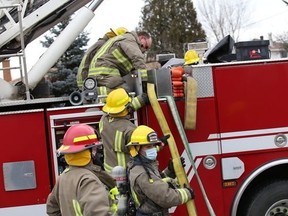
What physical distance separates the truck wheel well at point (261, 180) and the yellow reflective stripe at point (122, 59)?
5.93ft

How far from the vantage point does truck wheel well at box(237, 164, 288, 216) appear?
5.38m

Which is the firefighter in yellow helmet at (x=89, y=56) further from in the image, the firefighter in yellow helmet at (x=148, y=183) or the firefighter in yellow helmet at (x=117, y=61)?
the firefighter in yellow helmet at (x=148, y=183)

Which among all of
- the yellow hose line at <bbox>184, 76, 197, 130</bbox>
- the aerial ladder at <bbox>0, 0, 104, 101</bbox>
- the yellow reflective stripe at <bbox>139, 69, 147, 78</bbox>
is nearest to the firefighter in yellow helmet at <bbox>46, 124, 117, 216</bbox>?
the yellow hose line at <bbox>184, 76, 197, 130</bbox>

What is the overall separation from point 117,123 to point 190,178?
3.09 feet

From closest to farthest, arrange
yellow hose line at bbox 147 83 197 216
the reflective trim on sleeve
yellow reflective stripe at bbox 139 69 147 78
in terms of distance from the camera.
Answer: the reflective trim on sleeve < yellow hose line at bbox 147 83 197 216 < yellow reflective stripe at bbox 139 69 147 78

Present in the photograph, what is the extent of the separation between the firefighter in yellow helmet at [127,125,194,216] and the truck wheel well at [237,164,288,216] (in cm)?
164

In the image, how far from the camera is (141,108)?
5195 mm

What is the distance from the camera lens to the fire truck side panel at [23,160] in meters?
5.01

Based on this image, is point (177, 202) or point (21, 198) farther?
point (21, 198)

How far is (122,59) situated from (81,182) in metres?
2.82

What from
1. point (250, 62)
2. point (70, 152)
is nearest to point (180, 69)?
point (250, 62)

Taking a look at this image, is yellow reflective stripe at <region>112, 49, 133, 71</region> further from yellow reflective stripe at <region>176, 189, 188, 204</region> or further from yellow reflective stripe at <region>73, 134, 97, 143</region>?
yellow reflective stripe at <region>73, 134, 97, 143</region>

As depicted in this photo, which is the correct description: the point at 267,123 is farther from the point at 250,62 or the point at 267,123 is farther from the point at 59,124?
the point at 59,124

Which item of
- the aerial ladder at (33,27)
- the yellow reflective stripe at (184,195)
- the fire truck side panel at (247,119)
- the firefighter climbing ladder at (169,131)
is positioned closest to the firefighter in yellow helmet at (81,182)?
the yellow reflective stripe at (184,195)
